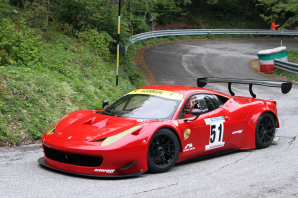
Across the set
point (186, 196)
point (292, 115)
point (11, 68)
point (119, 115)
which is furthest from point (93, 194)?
point (292, 115)

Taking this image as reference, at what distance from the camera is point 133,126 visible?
578 cm

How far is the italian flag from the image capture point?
22.2 m

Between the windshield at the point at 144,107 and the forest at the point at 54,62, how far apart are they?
83.3 inches

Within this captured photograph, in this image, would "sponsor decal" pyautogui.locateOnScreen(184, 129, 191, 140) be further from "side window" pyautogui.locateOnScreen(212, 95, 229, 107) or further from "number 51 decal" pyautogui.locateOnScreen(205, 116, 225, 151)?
"side window" pyautogui.locateOnScreen(212, 95, 229, 107)

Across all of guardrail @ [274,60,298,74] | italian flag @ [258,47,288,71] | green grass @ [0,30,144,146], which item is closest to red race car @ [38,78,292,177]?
green grass @ [0,30,144,146]

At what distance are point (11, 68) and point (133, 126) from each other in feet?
17.3

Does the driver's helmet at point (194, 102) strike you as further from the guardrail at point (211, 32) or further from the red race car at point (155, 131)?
the guardrail at point (211, 32)

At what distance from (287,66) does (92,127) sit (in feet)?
56.4

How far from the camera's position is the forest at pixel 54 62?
8.42m

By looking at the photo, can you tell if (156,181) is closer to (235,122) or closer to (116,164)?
(116,164)

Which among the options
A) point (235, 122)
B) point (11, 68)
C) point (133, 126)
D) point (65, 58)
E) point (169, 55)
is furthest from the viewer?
point (169, 55)

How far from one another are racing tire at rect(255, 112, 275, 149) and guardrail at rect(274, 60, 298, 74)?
13.4 meters

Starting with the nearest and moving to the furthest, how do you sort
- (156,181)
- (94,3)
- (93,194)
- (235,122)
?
(93,194), (156,181), (235,122), (94,3)

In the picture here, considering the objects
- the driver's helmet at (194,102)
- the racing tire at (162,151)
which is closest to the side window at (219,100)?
the driver's helmet at (194,102)
